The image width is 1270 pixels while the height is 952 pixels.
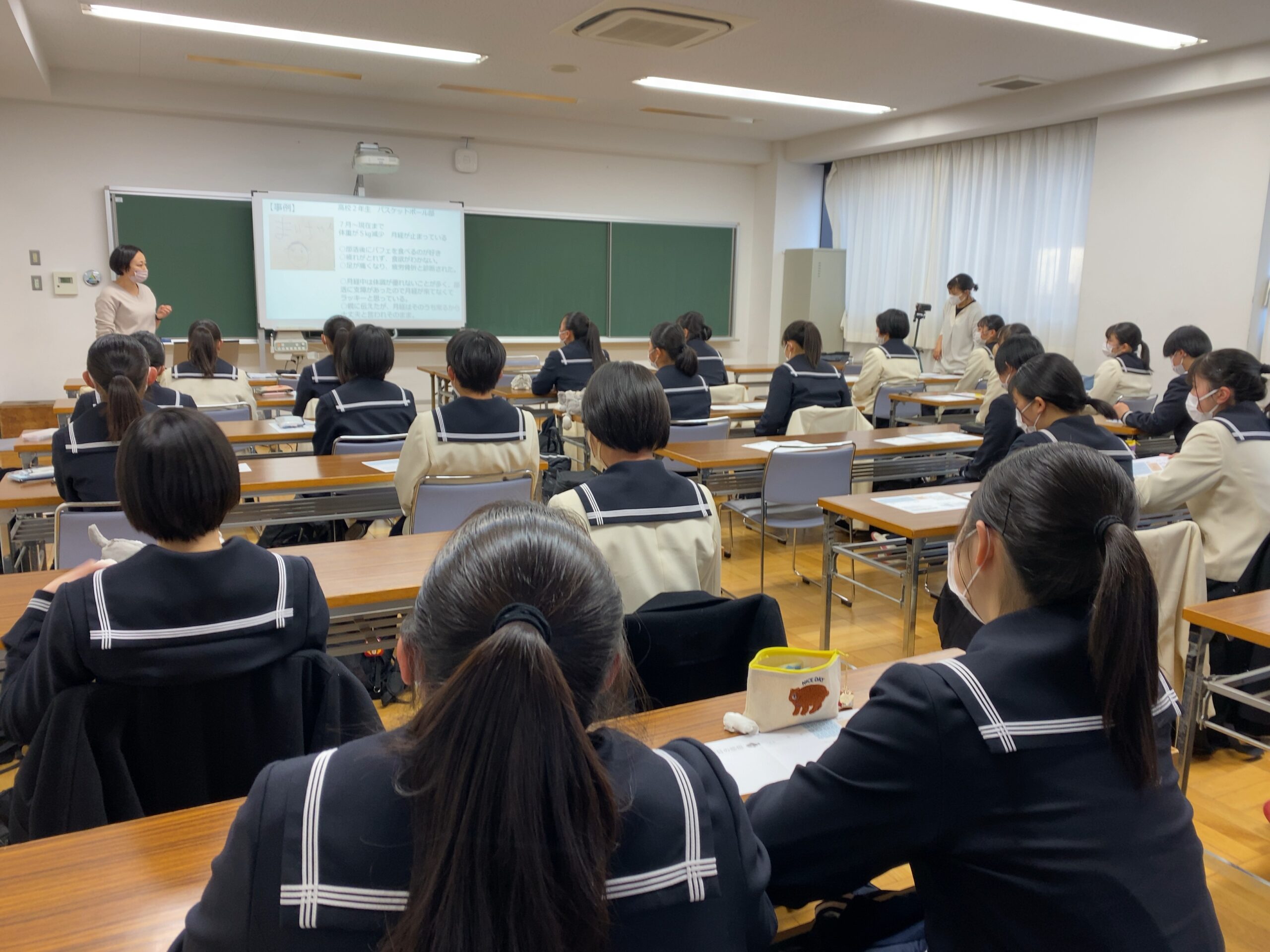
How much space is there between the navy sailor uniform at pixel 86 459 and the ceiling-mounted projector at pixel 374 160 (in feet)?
17.7

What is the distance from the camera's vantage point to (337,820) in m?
0.70

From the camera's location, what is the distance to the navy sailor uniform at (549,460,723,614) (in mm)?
1947

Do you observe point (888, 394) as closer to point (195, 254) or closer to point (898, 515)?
point (898, 515)

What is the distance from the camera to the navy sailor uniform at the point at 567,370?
19.4 feet

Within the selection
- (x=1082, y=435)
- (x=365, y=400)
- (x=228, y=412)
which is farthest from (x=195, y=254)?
(x=1082, y=435)

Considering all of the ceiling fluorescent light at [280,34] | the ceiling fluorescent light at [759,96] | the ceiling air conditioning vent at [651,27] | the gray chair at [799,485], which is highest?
the ceiling fluorescent light at [759,96]

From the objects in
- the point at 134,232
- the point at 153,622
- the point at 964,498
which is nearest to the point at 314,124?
the point at 134,232

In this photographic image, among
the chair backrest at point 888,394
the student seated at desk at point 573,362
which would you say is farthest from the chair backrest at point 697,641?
the chair backrest at point 888,394

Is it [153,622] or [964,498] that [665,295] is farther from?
[153,622]

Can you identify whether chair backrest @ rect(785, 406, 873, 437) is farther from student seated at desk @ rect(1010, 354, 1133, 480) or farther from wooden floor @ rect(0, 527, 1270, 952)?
student seated at desk @ rect(1010, 354, 1133, 480)

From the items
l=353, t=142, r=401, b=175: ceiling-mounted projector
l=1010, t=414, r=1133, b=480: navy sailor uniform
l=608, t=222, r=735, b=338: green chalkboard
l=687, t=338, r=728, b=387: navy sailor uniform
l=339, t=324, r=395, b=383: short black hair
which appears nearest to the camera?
l=1010, t=414, r=1133, b=480: navy sailor uniform

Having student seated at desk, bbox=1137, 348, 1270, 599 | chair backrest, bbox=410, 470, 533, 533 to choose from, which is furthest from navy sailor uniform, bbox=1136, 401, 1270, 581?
chair backrest, bbox=410, 470, 533, 533

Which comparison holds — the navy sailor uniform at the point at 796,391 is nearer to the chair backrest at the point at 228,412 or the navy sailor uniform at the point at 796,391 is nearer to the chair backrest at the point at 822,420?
the chair backrest at the point at 822,420

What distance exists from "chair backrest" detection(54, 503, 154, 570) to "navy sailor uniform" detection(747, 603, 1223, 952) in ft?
6.98
